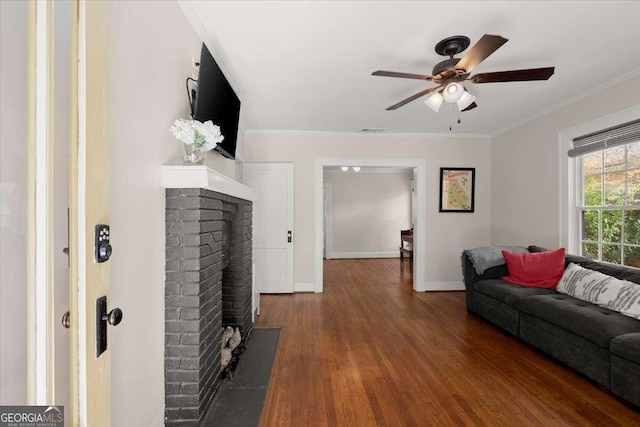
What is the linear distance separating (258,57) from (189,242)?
5.42 ft

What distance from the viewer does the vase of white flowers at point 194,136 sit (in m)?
1.62

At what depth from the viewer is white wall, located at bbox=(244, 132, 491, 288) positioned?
15.1 ft

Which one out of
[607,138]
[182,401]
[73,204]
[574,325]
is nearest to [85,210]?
[73,204]

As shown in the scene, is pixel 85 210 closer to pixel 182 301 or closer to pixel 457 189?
pixel 182 301

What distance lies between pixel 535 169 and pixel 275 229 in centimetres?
367

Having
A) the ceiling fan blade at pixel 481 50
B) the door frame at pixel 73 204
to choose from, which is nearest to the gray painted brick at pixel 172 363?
the door frame at pixel 73 204

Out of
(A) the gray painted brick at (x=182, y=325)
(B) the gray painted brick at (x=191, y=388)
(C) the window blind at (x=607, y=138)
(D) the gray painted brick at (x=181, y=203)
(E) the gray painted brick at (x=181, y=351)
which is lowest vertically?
(B) the gray painted brick at (x=191, y=388)

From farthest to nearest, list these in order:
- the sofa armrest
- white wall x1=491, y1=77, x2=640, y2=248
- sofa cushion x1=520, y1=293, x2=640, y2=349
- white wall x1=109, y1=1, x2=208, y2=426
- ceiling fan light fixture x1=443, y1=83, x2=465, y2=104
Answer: the sofa armrest, white wall x1=491, y1=77, x2=640, y2=248, ceiling fan light fixture x1=443, y1=83, x2=465, y2=104, sofa cushion x1=520, y1=293, x2=640, y2=349, white wall x1=109, y1=1, x2=208, y2=426

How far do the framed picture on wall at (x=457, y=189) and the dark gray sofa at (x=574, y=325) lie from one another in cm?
141

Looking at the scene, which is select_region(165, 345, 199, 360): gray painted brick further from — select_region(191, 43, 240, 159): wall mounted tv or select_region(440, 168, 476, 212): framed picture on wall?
select_region(440, 168, 476, 212): framed picture on wall

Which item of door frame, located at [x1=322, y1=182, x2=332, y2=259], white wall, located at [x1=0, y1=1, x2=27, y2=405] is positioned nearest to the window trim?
white wall, located at [x1=0, y1=1, x2=27, y2=405]

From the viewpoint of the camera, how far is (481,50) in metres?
1.78

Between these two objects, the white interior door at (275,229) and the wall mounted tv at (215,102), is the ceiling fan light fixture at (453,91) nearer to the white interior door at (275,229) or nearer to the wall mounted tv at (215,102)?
the wall mounted tv at (215,102)

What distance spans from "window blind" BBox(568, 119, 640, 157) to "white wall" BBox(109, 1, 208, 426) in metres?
3.82
